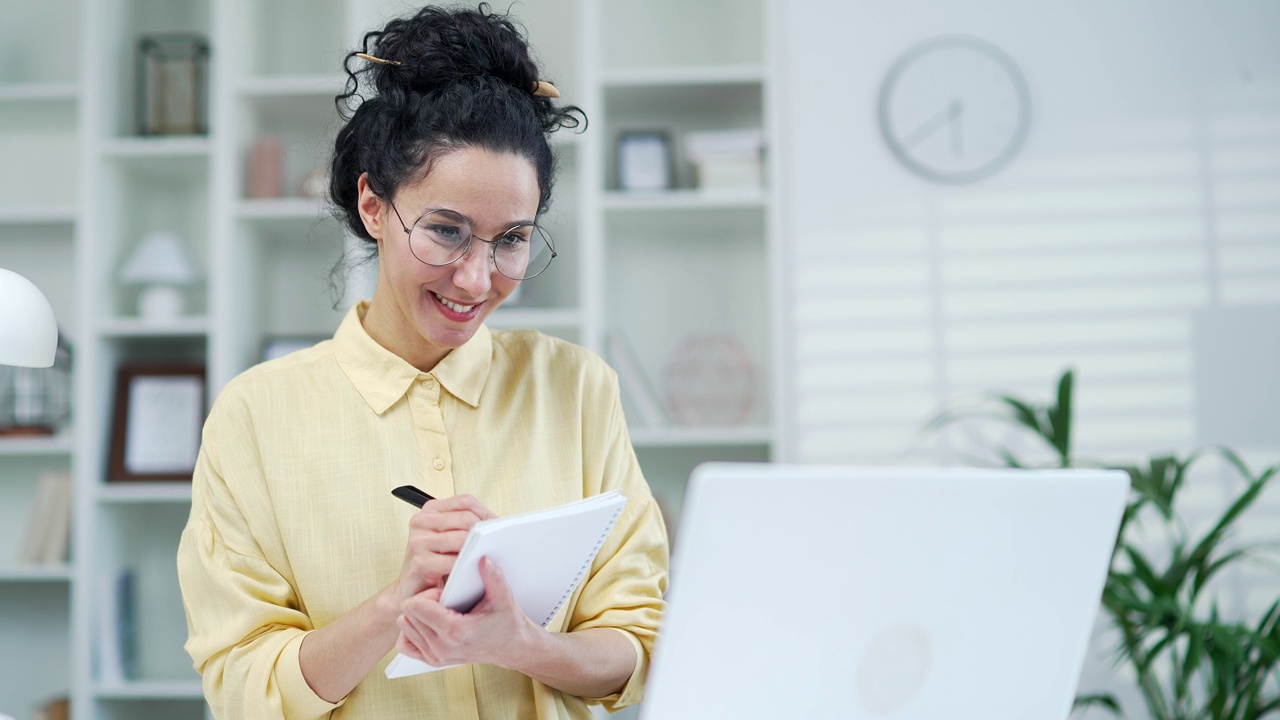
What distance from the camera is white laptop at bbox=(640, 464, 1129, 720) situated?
2.12ft

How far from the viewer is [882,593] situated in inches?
27.6

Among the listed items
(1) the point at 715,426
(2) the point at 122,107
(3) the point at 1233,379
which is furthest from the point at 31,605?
(3) the point at 1233,379

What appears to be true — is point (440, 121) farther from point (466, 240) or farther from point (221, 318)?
point (221, 318)

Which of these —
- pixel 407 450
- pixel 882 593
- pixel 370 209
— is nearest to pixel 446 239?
pixel 370 209

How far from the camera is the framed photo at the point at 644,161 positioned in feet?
8.98

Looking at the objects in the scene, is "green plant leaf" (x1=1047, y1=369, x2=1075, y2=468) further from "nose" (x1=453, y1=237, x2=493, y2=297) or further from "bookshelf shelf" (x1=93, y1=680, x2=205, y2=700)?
"bookshelf shelf" (x1=93, y1=680, x2=205, y2=700)

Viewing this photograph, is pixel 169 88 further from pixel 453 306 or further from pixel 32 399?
pixel 453 306

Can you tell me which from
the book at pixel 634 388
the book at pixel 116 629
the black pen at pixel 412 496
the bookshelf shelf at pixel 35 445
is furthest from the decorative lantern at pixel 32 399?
the black pen at pixel 412 496

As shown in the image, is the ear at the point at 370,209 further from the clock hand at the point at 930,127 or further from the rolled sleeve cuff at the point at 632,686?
the clock hand at the point at 930,127

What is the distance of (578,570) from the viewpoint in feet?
3.22

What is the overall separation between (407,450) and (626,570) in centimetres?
29

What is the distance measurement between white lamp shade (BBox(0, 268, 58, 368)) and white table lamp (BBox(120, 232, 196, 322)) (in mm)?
1716

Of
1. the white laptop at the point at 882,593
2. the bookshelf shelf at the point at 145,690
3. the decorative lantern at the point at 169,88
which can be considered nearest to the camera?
the white laptop at the point at 882,593

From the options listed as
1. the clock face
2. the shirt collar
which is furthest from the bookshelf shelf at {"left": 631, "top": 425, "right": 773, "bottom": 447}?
the shirt collar
